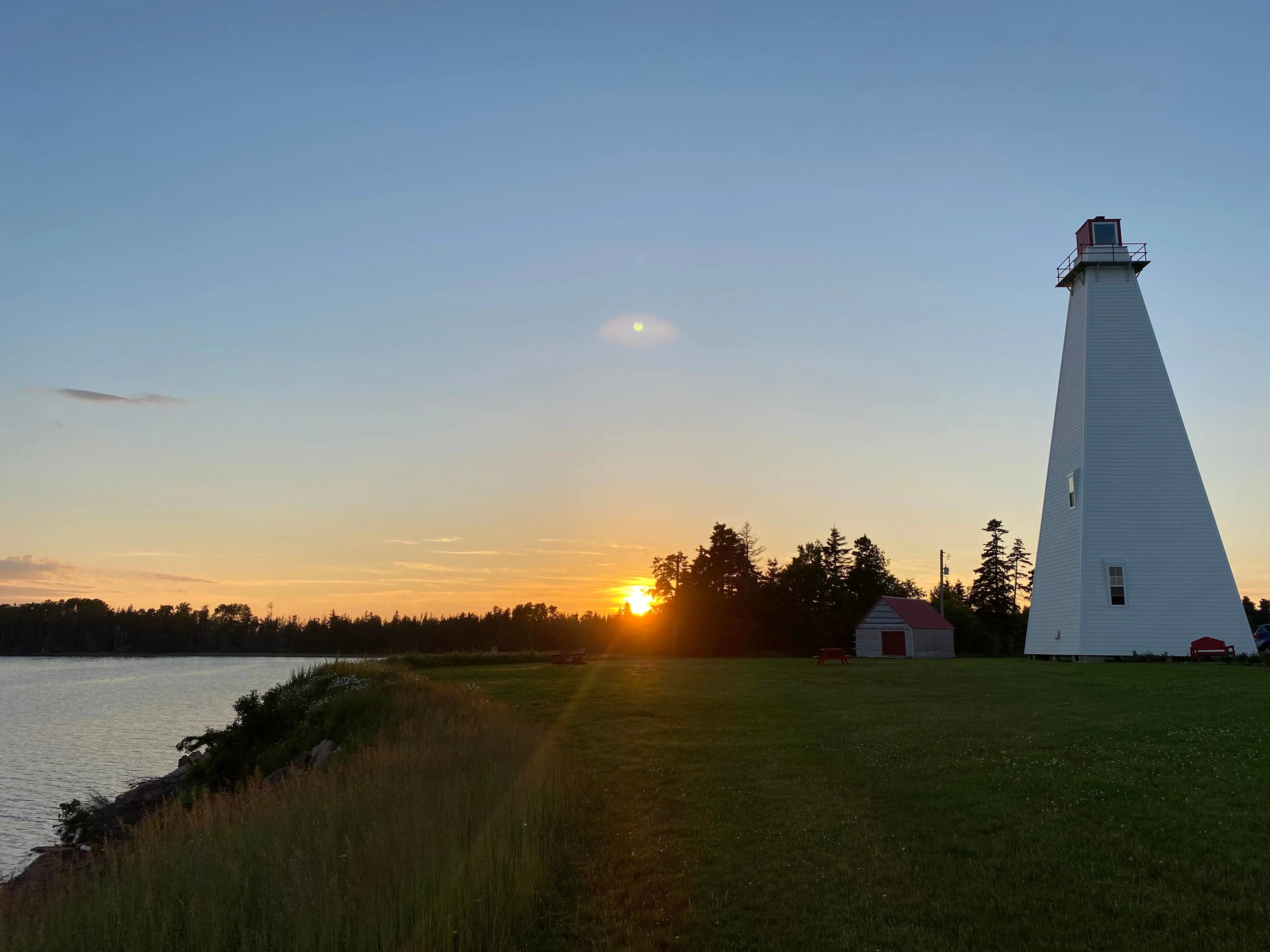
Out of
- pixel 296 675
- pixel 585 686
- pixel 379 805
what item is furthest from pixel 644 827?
pixel 296 675

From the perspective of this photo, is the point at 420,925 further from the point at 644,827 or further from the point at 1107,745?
the point at 1107,745

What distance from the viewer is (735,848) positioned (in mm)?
10078

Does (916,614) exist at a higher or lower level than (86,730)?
higher

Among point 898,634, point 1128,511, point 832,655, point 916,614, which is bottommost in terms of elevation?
point 832,655

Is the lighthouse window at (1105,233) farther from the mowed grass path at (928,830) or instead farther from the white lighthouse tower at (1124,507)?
the mowed grass path at (928,830)

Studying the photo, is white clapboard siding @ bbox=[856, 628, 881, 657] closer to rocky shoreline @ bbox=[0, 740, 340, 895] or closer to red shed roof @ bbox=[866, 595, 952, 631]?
red shed roof @ bbox=[866, 595, 952, 631]

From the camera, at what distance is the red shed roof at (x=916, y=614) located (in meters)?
64.8

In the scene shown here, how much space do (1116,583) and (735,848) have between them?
35758mm

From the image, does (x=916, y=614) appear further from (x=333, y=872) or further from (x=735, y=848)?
(x=333, y=872)

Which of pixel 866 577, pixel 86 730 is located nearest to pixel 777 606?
pixel 866 577

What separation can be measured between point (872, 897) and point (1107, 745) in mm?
9142

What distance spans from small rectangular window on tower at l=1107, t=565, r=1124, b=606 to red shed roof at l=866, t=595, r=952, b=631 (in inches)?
1065

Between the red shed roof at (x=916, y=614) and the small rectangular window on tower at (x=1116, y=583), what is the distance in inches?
1065

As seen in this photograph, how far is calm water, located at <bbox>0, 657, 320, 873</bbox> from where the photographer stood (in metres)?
22.0
